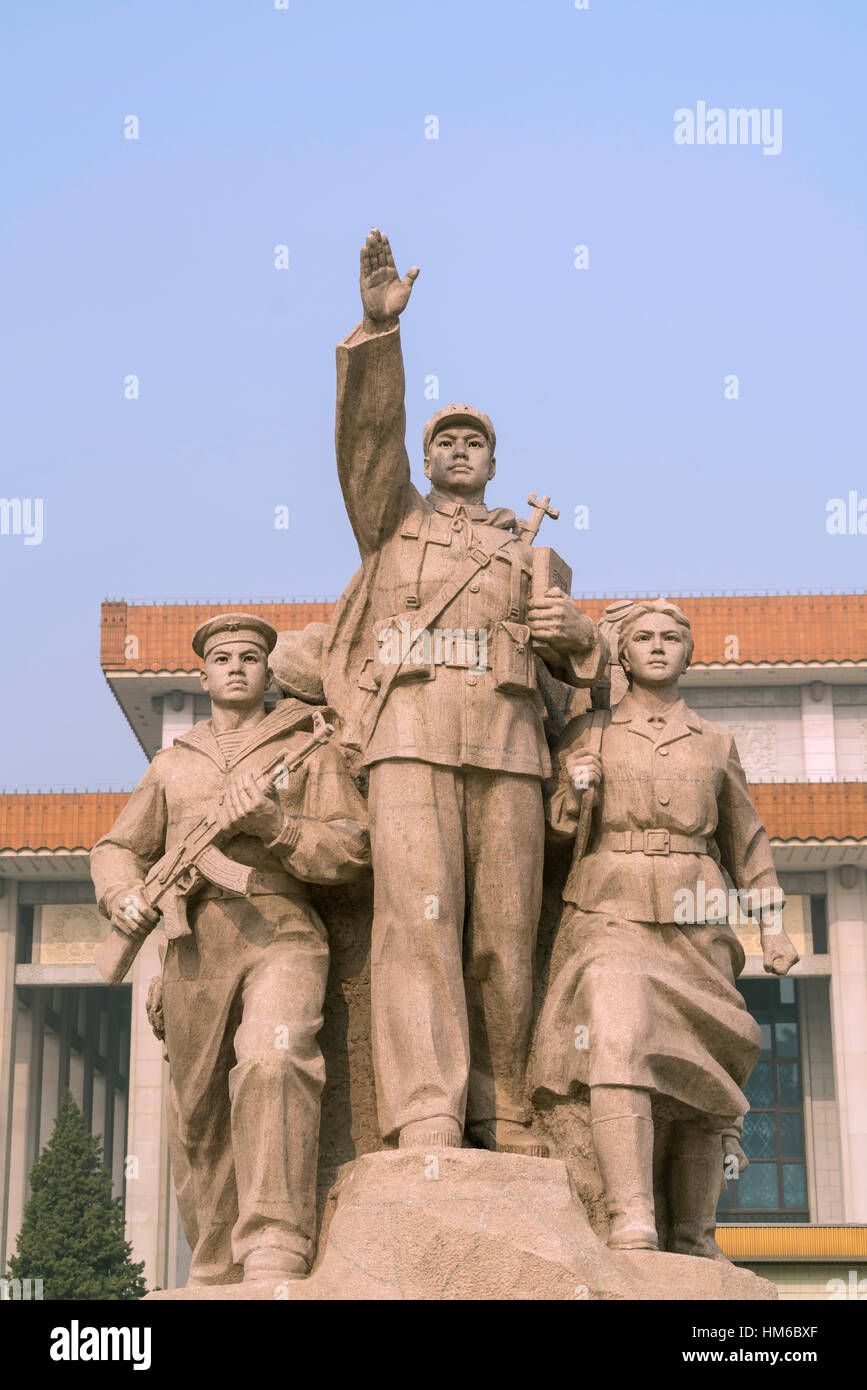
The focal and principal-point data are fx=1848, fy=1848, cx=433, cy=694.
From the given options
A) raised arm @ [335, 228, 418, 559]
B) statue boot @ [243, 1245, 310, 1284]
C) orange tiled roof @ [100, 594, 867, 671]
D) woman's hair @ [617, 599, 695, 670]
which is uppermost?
orange tiled roof @ [100, 594, 867, 671]

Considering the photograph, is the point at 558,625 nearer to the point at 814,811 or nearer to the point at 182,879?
the point at 182,879

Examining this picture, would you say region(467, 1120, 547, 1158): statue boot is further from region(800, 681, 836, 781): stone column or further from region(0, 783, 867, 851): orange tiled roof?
region(800, 681, 836, 781): stone column

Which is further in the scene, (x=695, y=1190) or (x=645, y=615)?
(x=645, y=615)

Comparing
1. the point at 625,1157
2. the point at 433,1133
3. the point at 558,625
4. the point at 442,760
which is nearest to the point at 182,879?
the point at 442,760

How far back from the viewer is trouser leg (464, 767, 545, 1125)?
7.16 metres

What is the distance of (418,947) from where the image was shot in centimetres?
700

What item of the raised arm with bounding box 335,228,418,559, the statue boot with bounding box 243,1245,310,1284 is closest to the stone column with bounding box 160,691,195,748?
the raised arm with bounding box 335,228,418,559

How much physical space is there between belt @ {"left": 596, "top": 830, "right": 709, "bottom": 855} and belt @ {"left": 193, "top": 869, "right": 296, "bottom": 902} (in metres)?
1.28

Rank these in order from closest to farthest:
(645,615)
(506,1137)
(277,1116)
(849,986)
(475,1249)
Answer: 1. (475,1249)
2. (277,1116)
3. (506,1137)
4. (645,615)
5. (849,986)

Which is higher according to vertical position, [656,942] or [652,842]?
[652,842]

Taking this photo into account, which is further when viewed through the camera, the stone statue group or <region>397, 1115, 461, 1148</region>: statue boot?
the stone statue group

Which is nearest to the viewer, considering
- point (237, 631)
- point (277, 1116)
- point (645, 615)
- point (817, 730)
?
point (277, 1116)

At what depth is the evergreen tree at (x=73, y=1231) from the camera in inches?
1166

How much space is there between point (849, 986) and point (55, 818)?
1489 centimetres
